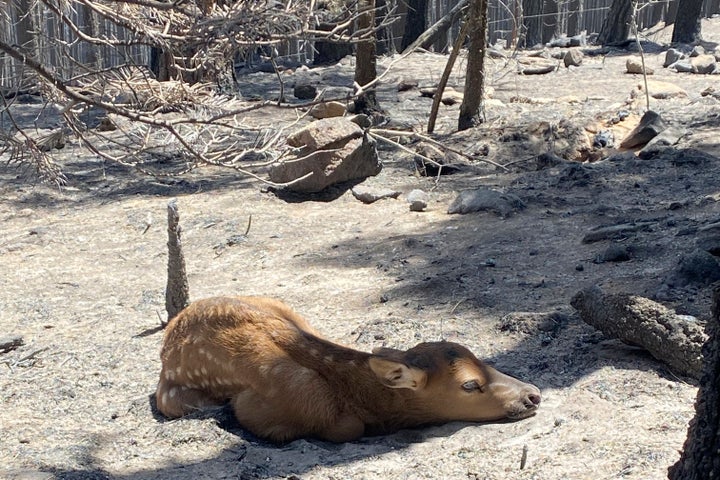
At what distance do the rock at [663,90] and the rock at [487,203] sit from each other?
548 centimetres

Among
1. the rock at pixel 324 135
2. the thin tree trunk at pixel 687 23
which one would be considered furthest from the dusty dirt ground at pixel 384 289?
the thin tree trunk at pixel 687 23

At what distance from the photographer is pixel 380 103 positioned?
15250 mm

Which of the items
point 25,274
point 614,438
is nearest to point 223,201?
point 25,274

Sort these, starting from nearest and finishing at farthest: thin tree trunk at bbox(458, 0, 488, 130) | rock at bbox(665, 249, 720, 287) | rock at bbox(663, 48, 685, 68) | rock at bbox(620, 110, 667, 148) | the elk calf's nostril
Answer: the elk calf's nostril, rock at bbox(665, 249, 720, 287), rock at bbox(620, 110, 667, 148), thin tree trunk at bbox(458, 0, 488, 130), rock at bbox(663, 48, 685, 68)

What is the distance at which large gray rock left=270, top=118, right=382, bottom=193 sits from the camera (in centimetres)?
1062

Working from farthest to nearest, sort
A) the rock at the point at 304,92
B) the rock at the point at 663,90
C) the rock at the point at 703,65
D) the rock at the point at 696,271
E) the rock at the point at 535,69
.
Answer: the rock at the point at 535,69 < the rock at the point at 703,65 < the rock at the point at 304,92 < the rock at the point at 663,90 < the rock at the point at 696,271

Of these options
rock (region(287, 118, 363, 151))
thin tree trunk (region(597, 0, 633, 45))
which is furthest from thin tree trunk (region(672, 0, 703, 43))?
rock (region(287, 118, 363, 151))

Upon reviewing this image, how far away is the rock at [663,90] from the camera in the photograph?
14.1 metres

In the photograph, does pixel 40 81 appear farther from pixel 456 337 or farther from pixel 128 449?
pixel 456 337

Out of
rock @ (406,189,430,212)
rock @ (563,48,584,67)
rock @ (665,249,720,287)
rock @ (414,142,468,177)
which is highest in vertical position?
rock @ (665,249,720,287)

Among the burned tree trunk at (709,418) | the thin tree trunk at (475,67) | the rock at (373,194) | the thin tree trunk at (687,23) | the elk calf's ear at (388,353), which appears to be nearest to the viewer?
the burned tree trunk at (709,418)

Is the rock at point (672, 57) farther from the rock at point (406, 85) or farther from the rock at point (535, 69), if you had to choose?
the rock at point (406, 85)

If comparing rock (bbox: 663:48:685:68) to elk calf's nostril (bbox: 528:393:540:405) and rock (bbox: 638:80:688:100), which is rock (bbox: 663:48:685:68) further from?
elk calf's nostril (bbox: 528:393:540:405)

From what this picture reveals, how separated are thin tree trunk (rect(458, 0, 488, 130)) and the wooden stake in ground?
20.9ft
